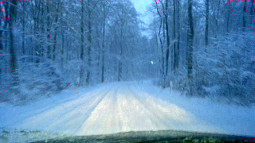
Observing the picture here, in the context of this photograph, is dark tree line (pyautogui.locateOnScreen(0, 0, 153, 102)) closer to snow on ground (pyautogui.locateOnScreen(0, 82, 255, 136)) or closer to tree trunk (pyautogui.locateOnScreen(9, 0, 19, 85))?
tree trunk (pyautogui.locateOnScreen(9, 0, 19, 85))

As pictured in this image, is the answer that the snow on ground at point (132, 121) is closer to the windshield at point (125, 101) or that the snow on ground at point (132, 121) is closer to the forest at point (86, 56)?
the windshield at point (125, 101)

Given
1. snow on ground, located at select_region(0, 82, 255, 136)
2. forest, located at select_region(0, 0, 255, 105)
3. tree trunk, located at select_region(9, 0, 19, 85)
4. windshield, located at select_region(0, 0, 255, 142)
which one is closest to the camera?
windshield, located at select_region(0, 0, 255, 142)

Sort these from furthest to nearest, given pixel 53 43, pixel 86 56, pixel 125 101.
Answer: pixel 86 56, pixel 53 43, pixel 125 101

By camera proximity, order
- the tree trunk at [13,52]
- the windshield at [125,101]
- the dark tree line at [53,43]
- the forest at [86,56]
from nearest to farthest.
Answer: the windshield at [125,101] → the forest at [86,56] → the tree trunk at [13,52] → the dark tree line at [53,43]

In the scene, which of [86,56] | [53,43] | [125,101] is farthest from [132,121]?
[86,56]

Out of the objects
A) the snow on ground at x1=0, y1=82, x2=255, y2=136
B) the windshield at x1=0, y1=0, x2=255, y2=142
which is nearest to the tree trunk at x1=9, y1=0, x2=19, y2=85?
the windshield at x1=0, y1=0, x2=255, y2=142

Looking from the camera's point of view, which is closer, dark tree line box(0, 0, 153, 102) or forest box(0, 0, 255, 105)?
forest box(0, 0, 255, 105)

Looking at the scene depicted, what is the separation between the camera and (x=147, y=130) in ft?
14.8

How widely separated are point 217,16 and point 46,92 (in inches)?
944

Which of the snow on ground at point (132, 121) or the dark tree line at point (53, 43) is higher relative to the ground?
the dark tree line at point (53, 43)

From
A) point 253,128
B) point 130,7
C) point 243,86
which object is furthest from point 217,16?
point 253,128

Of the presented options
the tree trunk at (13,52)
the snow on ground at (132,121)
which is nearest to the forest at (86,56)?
the tree trunk at (13,52)

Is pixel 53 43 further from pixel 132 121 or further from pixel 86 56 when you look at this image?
pixel 132 121

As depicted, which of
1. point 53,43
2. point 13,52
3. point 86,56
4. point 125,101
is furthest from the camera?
point 86,56
